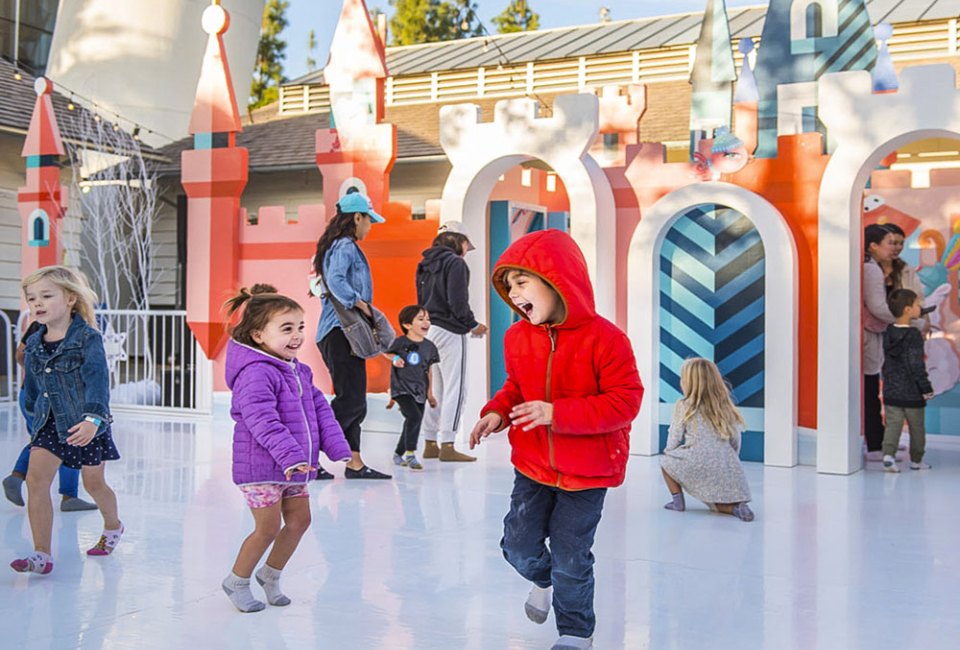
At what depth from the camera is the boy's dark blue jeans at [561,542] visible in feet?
12.4

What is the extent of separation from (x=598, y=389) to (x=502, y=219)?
22.9 ft

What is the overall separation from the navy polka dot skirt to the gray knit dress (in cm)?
310

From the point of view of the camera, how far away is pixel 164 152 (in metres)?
19.0

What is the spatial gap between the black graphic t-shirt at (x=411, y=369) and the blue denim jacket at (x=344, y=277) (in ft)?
1.82

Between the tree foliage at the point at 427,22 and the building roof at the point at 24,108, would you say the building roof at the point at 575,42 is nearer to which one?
the building roof at the point at 24,108

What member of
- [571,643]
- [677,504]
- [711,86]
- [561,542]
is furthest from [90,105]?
[571,643]

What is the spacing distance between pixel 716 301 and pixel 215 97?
18.5 feet

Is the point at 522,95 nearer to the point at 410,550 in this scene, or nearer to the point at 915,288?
the point at 915,288

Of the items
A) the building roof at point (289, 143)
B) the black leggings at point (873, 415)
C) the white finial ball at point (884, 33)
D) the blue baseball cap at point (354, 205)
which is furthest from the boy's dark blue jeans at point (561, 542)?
the building roof at point (289, 143)

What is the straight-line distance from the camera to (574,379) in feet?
12.4

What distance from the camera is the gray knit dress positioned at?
6.25 metres

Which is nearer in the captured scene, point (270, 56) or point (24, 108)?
point (24, 108)

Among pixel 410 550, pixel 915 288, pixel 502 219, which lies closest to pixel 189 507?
pixel 410 550

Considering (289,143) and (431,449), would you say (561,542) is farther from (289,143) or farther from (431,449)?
(289,143)
